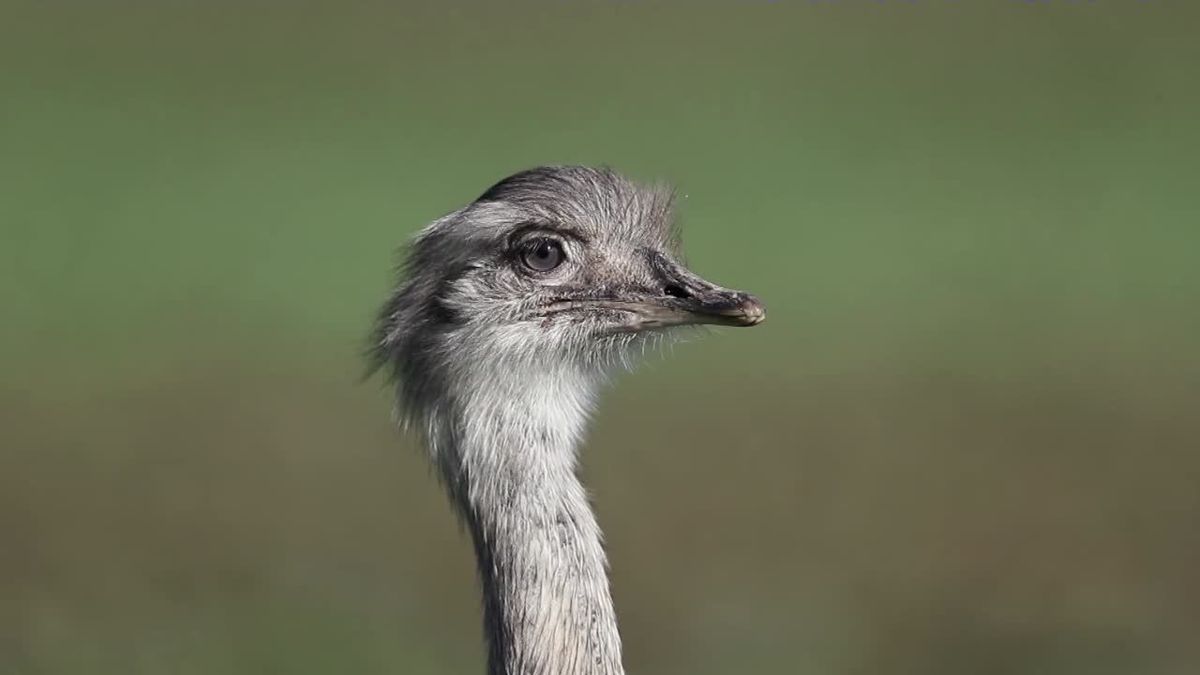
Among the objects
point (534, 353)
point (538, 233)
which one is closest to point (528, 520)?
point (534, 353)

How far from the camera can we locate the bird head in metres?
4.73

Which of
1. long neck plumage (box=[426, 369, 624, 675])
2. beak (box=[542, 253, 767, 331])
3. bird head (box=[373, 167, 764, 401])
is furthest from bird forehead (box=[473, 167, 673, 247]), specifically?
long neck plumage (box=[426, 369, 624, 675])

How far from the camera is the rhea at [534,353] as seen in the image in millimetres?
4375

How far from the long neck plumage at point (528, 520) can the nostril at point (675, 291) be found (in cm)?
28

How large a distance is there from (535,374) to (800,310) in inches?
361

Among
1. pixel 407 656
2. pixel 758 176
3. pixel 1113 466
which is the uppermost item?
pixel 758 176

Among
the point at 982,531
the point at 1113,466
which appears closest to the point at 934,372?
the point at 1113,466

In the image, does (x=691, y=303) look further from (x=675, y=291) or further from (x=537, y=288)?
(x=537, y=288)

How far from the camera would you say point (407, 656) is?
8.35m

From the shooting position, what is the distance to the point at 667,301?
4766 millimetres

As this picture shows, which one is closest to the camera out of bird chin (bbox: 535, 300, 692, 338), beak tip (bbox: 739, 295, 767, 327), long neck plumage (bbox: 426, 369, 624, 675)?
long neck plumage (bbox: 426, 369, 624, 675)

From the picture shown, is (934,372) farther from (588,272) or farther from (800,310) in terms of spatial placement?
(588,272)

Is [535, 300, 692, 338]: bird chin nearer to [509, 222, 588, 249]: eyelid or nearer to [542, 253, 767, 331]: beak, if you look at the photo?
[542, 253, 767, 331]: beak

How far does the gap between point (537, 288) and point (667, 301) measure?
0.27m
